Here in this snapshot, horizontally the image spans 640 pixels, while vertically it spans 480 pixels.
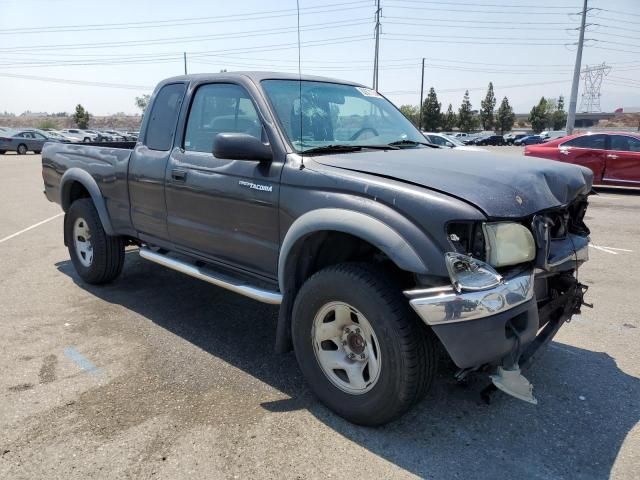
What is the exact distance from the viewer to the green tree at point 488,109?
90750 millimetres

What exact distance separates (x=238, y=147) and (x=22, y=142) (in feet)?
107

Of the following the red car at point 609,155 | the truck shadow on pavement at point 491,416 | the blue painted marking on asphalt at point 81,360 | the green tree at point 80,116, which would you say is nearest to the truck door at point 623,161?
the red car at point 609,155

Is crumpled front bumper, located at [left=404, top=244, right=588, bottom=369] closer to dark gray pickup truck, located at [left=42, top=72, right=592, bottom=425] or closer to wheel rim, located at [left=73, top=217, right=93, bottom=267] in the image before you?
dark gray pickup truck, located at [left=42, top=72, right=592, bottom=425]

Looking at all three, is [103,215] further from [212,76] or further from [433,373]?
[433,373]

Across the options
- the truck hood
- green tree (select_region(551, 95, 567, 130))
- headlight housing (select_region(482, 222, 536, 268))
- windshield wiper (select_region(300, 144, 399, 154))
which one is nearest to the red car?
the truck hood

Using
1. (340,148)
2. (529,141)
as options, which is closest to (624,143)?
(340,148)

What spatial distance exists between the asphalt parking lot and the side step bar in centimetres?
Result: 54

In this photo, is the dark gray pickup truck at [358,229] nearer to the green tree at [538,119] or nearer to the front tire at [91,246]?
the front tire at [91,246]

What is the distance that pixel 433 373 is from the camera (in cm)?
274

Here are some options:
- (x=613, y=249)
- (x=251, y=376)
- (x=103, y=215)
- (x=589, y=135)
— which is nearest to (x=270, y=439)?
(x=251, y=376)

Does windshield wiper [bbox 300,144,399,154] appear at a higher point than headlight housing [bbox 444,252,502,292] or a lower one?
higher

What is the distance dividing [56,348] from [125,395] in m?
1.05

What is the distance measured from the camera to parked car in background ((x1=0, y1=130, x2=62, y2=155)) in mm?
30000

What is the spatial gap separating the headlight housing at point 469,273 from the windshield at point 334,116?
134 centimetres
